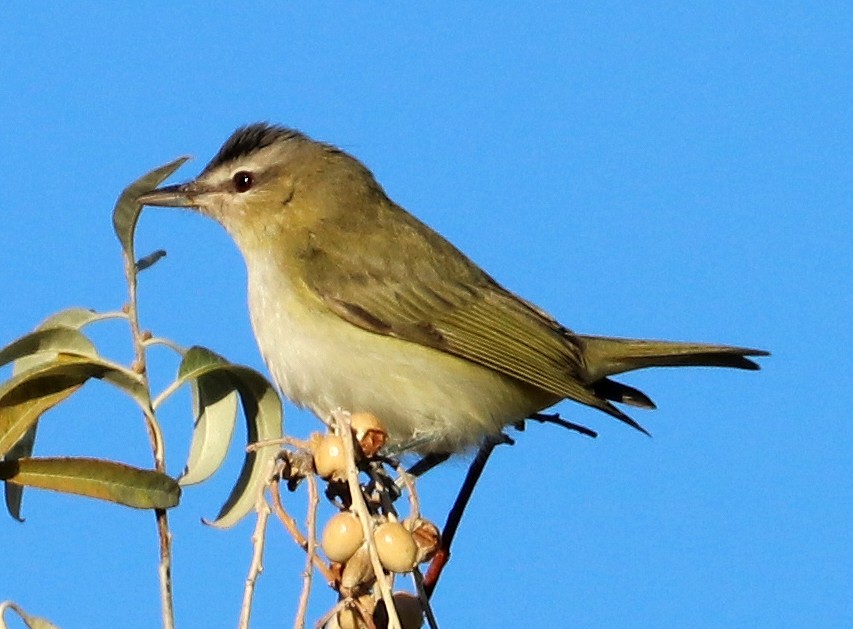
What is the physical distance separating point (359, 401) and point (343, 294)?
17.7 inches

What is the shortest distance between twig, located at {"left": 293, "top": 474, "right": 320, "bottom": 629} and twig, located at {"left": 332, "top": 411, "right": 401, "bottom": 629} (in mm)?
70

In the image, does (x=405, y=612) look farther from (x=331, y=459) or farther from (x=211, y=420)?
(x=211, y=420)

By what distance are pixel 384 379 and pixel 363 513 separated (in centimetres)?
233

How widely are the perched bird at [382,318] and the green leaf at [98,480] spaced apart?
1.94m

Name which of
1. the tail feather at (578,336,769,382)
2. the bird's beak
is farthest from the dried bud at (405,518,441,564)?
the bird's beak

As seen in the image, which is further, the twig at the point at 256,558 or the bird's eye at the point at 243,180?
the bird's eye at the point at 243,180

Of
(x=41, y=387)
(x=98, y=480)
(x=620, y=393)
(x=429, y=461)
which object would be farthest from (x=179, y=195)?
(x=98, y=480)

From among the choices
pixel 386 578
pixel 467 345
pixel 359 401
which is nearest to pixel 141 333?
pixel 386 578

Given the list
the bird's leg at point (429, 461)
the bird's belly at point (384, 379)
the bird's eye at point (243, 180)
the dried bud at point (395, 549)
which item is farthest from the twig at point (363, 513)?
the bird's eye at point (243, 180)

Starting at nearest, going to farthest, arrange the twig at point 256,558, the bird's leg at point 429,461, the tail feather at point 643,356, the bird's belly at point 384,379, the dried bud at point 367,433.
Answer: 1. the twig at point 256,558
2. the dried bud at point 367,433
3. the bird's belly at point 384,379
4. the bird's leg at point 429,461
5. the tail feather at point 643,356

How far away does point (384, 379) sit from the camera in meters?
4.62

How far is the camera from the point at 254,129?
17.4ft

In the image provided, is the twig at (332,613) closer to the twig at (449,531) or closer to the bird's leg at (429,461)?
the twig at (449,531)

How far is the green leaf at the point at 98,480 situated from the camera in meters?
2.46
